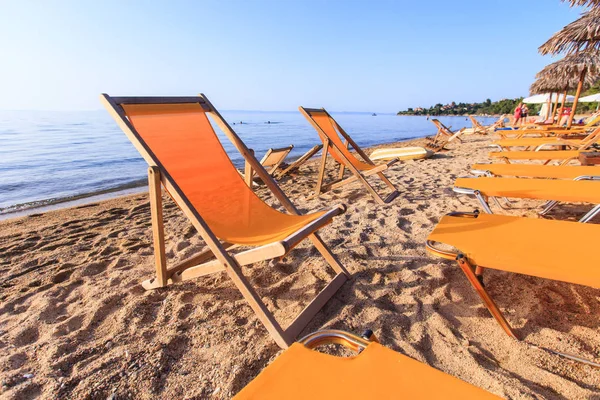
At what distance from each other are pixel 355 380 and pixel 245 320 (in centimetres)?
108

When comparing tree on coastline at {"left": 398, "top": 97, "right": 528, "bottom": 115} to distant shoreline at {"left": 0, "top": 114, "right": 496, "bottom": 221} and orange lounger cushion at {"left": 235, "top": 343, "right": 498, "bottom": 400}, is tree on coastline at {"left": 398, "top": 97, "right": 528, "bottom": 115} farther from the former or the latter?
orange lounger cushion at {"left": 235, "top": 343, "right": 498, "bottom": 400}

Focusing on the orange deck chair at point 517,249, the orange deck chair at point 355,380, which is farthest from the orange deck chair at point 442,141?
the orange deck chair at point 355,380

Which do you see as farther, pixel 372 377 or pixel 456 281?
pixel 456 281

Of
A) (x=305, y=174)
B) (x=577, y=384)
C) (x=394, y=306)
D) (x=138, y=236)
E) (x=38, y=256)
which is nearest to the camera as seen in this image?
(x=577, y=384)

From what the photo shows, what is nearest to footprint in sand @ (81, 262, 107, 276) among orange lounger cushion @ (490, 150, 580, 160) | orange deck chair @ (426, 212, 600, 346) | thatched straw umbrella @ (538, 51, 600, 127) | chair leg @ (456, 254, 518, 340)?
orange deck chair @ (426, 212, 600, 346)

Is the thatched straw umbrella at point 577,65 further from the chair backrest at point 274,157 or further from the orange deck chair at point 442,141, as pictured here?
the chair backrest at point 274,157

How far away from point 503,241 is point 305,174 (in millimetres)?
5722

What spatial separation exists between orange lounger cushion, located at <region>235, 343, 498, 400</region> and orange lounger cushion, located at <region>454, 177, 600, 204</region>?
1.85m

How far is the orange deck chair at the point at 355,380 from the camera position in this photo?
790 millimetres

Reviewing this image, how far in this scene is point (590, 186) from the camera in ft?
7.68

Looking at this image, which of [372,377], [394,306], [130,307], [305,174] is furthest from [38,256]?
[305,174]

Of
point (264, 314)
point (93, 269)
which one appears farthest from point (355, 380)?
point (93, 269)

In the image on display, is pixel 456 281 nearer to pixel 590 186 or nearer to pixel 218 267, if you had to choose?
pixel 590 186

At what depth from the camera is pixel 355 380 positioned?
84cm
